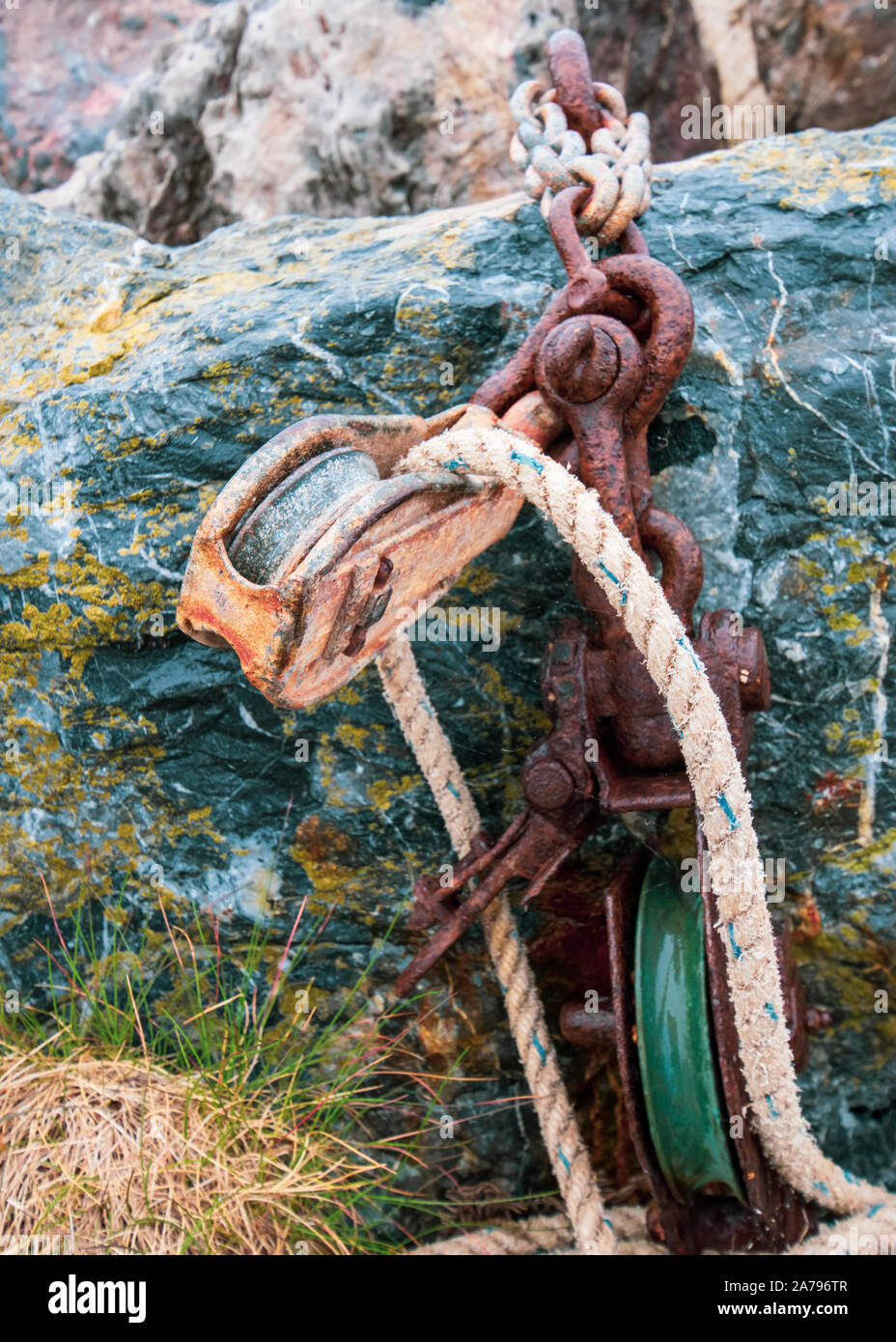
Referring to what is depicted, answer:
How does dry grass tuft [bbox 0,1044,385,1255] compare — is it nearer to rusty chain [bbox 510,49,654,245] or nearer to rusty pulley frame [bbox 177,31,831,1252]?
rusty pulley frame [bbox 177,31,831,1252]

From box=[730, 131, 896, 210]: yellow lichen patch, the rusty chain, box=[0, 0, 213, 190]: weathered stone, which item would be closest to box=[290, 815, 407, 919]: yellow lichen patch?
the rusty chain

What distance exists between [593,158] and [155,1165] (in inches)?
75.5

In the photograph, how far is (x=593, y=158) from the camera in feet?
6.23

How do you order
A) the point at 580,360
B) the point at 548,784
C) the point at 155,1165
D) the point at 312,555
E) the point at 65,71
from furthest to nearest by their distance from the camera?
the point at 65,71 → the point at 155,1165 → the point at 548,784 → the point at 580,360 → the point at 312,555

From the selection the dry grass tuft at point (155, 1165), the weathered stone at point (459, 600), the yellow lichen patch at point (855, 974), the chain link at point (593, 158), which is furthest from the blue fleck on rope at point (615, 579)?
the dry grass tuft at point (155, 1165)

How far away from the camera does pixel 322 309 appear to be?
221cm

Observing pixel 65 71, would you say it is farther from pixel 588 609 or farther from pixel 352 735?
pixel 588 609

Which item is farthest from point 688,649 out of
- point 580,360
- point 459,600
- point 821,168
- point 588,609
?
point 821,168

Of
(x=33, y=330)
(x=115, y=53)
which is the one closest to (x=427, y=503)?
(x=33, y=330)

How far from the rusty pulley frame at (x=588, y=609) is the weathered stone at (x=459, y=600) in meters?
0.27

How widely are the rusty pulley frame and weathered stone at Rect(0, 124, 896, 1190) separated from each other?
0.89 ft

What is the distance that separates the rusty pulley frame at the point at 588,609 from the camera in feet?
5.23

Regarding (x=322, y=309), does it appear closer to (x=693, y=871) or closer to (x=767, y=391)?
(x=767, y=391)

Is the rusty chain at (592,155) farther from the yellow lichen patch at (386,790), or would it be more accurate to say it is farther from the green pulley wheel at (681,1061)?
the green pulley wheel at (681,1061)
